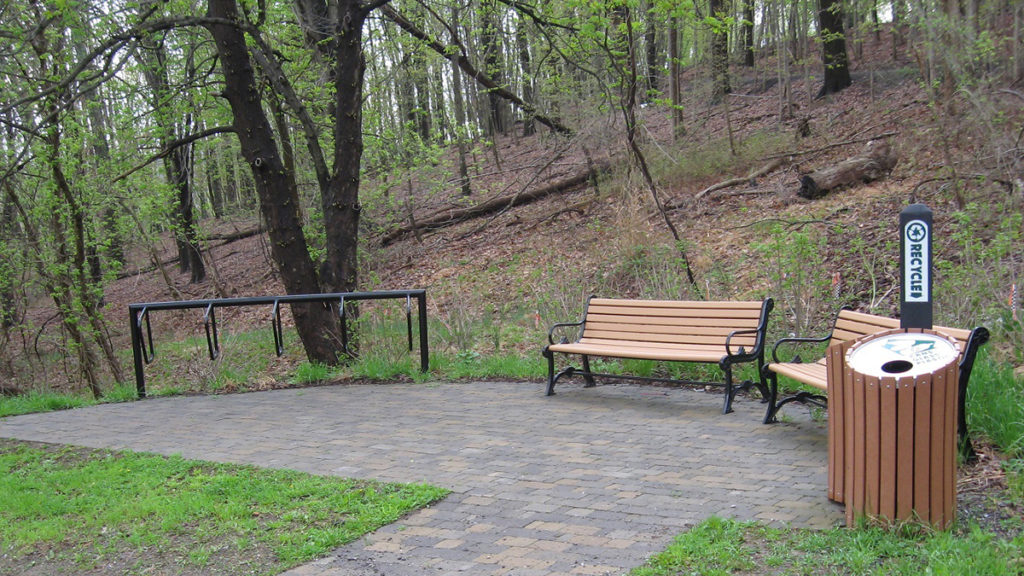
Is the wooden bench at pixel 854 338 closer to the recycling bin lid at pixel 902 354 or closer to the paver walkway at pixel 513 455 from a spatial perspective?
the paver walkway at pixel 513 455

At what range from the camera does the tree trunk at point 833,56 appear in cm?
1958

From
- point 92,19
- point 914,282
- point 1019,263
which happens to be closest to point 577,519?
point 914,282

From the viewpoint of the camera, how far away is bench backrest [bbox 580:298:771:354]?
23.5 ft

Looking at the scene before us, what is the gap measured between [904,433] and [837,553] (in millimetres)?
647

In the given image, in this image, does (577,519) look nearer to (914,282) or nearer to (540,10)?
(914,282)

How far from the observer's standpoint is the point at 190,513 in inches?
193

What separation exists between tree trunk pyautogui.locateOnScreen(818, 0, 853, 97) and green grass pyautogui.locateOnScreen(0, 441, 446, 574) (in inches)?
715

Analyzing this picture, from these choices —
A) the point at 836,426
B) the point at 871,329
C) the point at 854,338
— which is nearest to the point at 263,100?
the point at 871,329

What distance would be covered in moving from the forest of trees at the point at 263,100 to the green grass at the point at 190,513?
4619mm

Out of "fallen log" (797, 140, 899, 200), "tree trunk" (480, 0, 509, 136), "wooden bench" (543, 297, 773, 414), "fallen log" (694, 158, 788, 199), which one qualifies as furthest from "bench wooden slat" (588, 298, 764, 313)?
"fallen log" (694, 158, 788, 199)

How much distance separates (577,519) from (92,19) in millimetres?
10643

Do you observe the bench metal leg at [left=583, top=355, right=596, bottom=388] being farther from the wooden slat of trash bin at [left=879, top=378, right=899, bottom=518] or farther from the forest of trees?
the wooden slat of trash bin at [left=879, top=378, right=899, bottom=518]

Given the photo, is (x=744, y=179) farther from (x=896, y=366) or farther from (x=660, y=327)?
(x=896, y=366)

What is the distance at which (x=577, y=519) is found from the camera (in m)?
4.43
